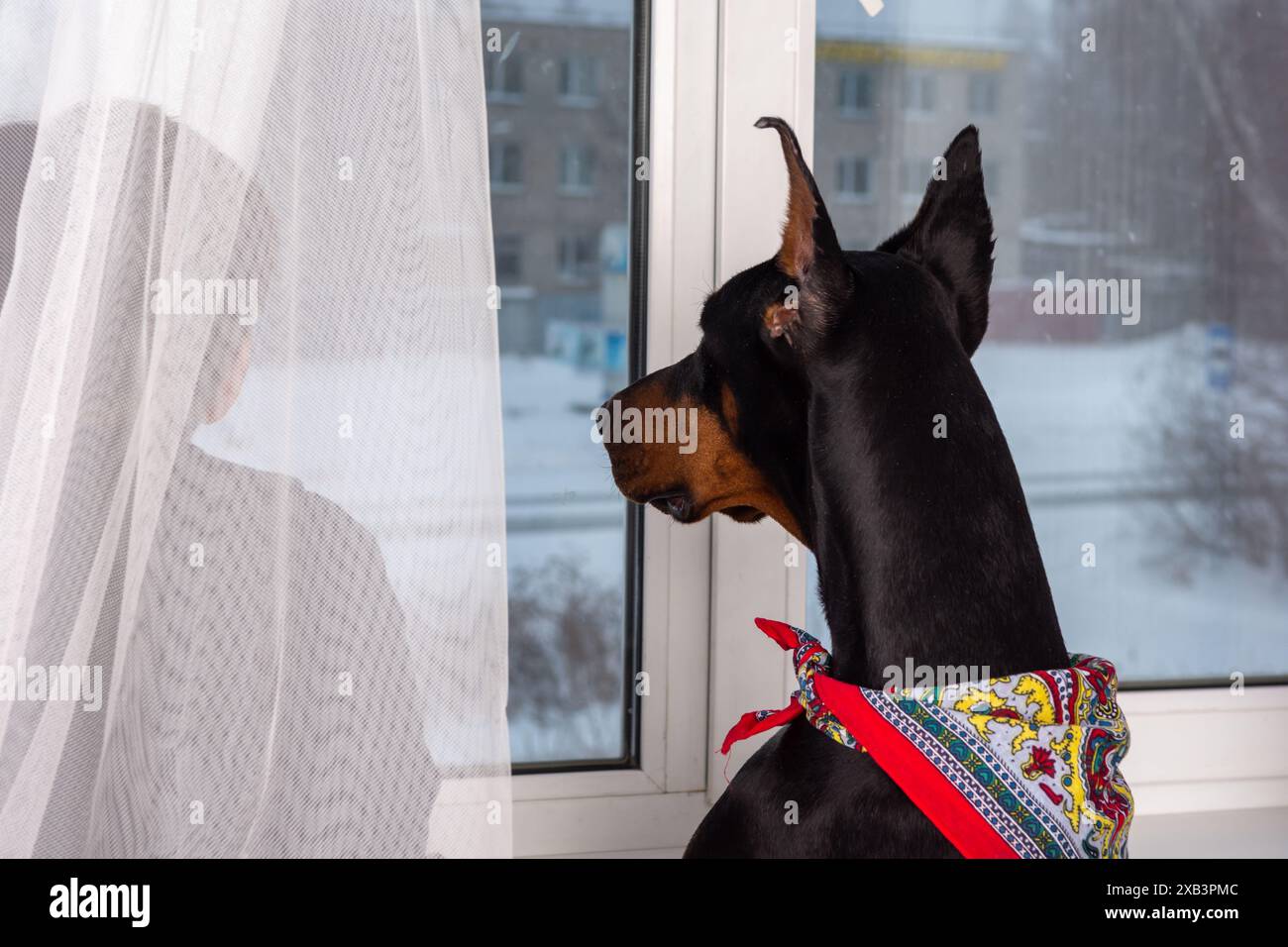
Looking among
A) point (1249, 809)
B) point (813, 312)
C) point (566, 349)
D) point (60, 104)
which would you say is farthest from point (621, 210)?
point (1249, 809)

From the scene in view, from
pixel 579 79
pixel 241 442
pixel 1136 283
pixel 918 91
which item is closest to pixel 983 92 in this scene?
pixel 918 91

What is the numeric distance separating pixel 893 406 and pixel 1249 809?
0.96 meters

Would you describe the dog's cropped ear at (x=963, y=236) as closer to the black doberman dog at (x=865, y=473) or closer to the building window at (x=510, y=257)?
the black doberman dog at (x=865, y=473)

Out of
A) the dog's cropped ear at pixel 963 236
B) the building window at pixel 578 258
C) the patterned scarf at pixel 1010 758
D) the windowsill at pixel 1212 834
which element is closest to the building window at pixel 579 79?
the building window at pixel 578 258

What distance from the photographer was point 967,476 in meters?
0.95

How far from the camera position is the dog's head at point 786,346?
99cm

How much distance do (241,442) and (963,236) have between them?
2.29 feet

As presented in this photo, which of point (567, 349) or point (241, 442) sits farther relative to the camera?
point (567, 349)

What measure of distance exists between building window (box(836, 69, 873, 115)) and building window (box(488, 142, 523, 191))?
0.39 metres

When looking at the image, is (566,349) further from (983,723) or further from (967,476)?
(983,723)

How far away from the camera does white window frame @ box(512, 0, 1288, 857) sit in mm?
1275

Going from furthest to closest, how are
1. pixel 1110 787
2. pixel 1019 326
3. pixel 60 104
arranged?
1. pixel 1019 326
2. pixel 1110 787
3. pixel 60 104

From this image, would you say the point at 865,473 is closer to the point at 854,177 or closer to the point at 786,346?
the point at 786,346

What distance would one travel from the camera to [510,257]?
52.0 inches
